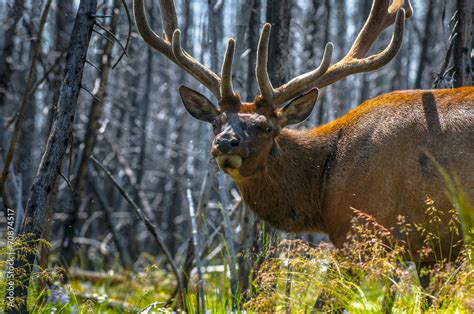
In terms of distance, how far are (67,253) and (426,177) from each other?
19.8 feet

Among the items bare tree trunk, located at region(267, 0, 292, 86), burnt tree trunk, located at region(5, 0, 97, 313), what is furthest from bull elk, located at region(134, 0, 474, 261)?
burnt tree trunk, located at region(5, 0, 97, 313)

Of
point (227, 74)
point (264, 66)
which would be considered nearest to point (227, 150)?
point (227, 74)

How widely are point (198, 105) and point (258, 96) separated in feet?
2.16

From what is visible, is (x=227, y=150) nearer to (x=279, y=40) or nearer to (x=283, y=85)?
(x=283, y=85)

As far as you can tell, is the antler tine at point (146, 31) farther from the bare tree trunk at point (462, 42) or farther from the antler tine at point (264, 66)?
the bare tree trunk at point (462, 42)

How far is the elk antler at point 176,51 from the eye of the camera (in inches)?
271

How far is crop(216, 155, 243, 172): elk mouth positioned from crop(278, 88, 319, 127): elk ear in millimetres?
828

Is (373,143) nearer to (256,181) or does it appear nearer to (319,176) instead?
(319,176)

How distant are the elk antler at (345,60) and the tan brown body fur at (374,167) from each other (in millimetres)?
433

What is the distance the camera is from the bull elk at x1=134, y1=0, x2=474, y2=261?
6.37 m

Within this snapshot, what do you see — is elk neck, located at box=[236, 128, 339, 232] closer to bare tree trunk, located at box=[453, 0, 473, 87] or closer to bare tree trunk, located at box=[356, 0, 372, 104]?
bare tree trunk, located at box=[453, 0, 473, 87]

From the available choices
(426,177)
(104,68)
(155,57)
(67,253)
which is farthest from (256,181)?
(155,57)

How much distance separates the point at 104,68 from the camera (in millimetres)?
9297

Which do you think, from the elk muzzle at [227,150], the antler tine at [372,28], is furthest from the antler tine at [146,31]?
the antler tine at [372,28]
